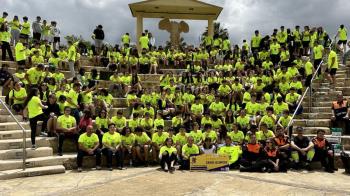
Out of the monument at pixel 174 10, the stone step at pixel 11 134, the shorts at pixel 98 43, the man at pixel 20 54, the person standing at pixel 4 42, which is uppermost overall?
the monument at pixel 174 10

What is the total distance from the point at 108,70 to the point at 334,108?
10.3 metres

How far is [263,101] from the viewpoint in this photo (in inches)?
518

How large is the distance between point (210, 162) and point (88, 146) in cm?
330

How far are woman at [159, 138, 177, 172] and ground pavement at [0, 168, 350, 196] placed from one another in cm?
31

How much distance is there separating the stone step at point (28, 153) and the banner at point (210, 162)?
12.7 ft

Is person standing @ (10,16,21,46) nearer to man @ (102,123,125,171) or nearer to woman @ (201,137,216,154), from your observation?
man @ (102,123,125,171)

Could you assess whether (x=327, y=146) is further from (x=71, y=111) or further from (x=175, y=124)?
(x=71, y=111)

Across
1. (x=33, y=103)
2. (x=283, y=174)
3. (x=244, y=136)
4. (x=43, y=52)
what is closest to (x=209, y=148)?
(x=244, y=136)

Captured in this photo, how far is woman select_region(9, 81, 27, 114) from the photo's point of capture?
37.2ft

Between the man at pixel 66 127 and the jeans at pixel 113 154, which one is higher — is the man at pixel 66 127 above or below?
above

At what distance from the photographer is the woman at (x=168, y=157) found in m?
10.1

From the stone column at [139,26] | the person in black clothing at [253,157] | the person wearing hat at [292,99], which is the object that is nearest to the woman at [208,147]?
the person in black clothing at [253,157]

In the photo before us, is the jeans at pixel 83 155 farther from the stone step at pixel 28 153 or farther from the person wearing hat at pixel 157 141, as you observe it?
the person wearing hat at pixel 157 141

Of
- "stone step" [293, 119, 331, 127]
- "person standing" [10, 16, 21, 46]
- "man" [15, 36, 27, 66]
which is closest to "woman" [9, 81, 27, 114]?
"man" [15, 36, 27, 66]
